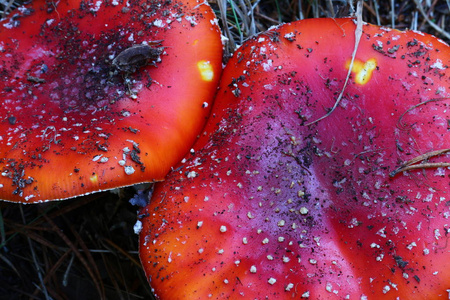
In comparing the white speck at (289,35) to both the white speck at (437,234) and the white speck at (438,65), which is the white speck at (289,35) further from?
the white speck at (437,234)

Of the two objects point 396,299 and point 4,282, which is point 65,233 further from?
point 396,299

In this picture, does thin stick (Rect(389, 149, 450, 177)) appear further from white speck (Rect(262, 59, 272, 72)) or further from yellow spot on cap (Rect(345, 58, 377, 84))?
white speck (Rect(262, 59, 272, 72))

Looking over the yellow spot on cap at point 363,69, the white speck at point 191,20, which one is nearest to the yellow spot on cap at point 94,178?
the white speck at point 191,20

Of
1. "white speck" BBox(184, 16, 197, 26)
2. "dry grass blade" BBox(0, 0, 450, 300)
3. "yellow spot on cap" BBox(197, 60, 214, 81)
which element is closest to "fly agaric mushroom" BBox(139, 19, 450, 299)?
"yellow spot on cap" BBox(197, 60, 214, 81)

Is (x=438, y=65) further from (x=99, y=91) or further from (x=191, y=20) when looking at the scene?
(x=99, y=91)

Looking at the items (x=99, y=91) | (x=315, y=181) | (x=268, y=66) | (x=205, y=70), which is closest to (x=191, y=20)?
(x=205, y=70)

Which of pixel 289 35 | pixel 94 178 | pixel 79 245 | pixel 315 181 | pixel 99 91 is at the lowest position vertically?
pixel 79 245

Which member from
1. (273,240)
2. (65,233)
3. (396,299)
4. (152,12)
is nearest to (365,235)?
(396,299)
